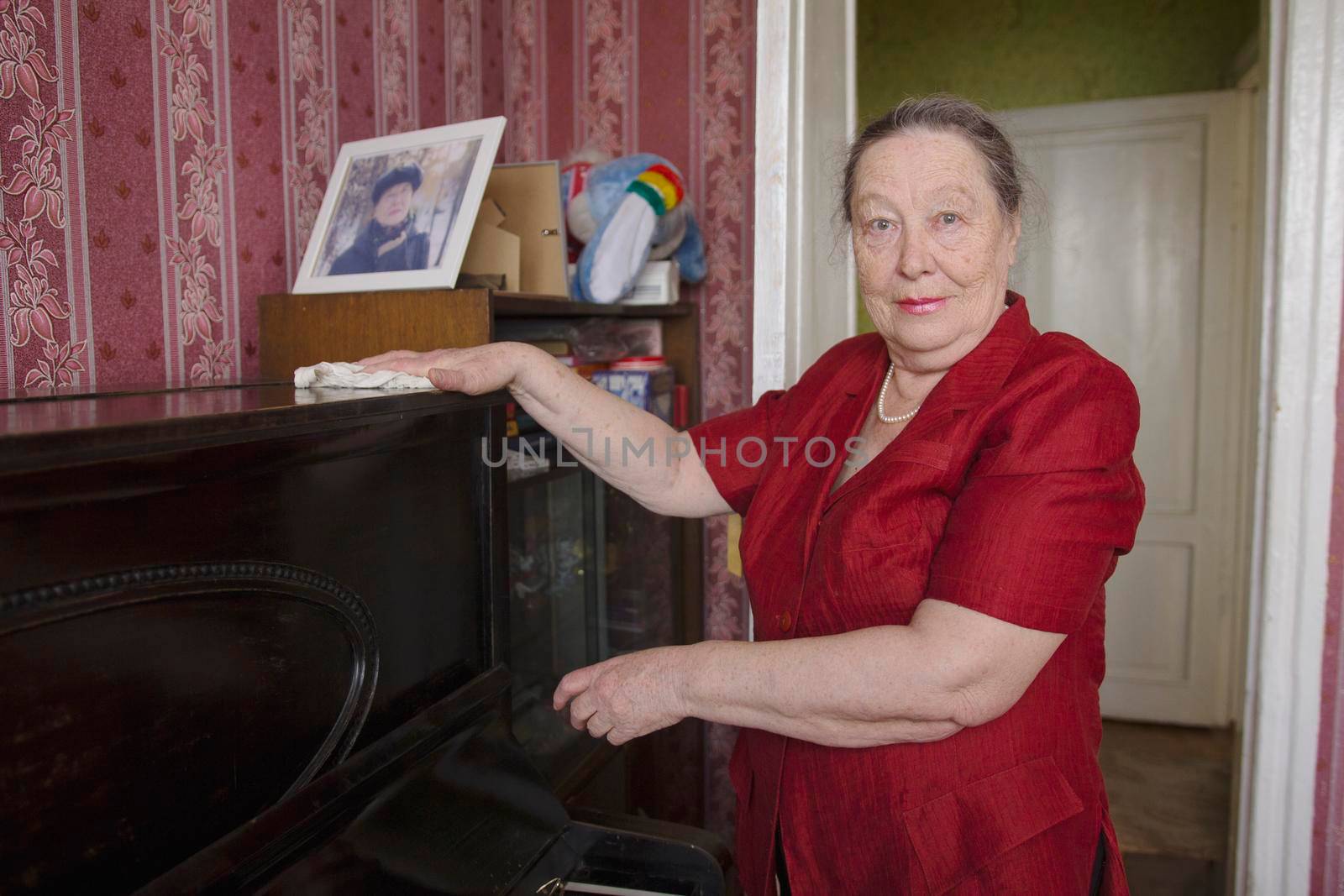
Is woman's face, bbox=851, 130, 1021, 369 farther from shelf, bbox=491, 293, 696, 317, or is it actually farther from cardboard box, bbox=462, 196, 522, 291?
cardboard box, bbox=462, 196, 522, 291

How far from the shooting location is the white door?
3.28 meters

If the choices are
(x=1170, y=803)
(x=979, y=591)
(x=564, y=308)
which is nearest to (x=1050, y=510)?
(x=979, y=591)

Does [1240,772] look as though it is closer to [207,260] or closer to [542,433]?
[542,433]

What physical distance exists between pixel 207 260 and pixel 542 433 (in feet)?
2.42

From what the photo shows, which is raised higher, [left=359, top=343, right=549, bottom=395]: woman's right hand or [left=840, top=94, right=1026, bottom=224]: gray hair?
[left=840, top=94, right=1026, bottom=224]: gray hair

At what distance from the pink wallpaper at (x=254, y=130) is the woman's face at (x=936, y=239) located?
103cm

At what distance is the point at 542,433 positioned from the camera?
78.0 inches

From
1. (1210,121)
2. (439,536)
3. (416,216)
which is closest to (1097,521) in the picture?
(439,536)

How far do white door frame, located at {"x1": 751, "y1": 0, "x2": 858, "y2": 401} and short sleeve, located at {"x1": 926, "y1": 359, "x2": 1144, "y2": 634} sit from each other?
2.45ft

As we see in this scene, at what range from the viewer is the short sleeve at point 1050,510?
93 cm

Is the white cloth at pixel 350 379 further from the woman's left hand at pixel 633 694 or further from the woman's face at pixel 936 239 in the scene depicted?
the woman's face at pixel 936 239

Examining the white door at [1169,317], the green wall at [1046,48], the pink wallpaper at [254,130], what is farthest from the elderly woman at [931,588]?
the white door at [1169,317]

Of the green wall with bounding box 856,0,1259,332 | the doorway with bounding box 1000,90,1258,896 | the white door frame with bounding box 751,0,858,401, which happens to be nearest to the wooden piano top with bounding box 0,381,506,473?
the white door frame with bounding box 751,0,858,401

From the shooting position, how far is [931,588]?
3.23 feet
